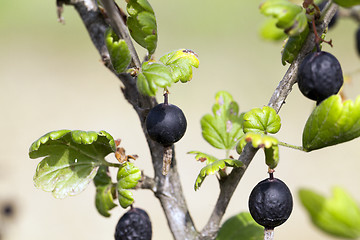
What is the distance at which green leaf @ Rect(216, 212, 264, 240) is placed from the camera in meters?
1.21

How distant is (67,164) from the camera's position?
3.78 feet

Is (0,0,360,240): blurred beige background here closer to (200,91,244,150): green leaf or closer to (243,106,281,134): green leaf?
(200,91,244,150): green leaf

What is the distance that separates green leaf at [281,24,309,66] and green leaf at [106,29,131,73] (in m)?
0.33

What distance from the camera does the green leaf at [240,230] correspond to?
3.98 feet

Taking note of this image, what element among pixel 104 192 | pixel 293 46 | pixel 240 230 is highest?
pixel 293 46

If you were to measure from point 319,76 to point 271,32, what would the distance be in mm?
686

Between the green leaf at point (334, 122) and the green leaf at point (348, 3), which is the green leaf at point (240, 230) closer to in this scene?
the green leaf at point (334, 122)

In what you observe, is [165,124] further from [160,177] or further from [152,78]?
[160,177]

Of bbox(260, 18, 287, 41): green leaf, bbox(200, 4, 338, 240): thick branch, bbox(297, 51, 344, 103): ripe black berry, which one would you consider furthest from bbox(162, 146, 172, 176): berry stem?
bbox(260, 18, 287, 41): green leaf

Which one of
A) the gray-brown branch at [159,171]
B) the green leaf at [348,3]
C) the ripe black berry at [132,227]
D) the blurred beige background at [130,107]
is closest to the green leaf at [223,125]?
the gray-brown branch at [159,171]

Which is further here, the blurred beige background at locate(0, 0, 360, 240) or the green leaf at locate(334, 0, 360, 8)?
the blurred beige background at locate(0, 0, 360, 240)

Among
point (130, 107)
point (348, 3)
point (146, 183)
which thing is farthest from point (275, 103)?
point (130, 107)

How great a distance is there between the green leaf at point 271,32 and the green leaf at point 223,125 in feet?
0.92

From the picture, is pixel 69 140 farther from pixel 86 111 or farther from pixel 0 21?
pixel 0 21
